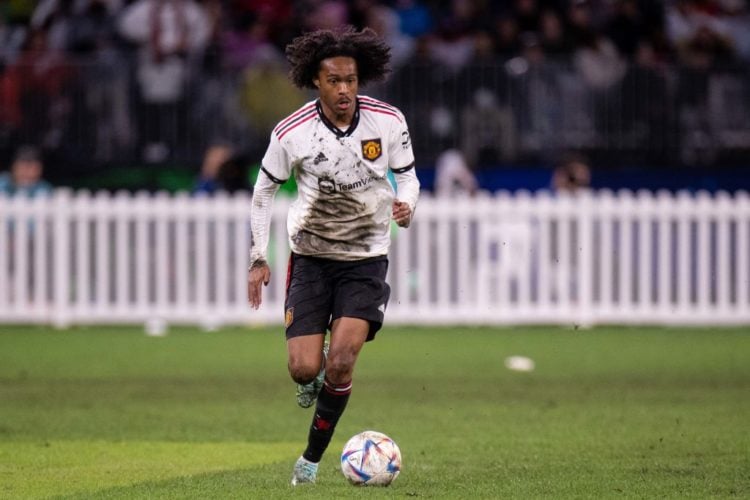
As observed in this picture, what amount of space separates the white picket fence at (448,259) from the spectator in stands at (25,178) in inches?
22.2

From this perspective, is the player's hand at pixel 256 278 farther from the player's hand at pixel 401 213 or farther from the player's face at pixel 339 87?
the player's face at pixel 339 87

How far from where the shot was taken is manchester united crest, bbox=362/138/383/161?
8.18m

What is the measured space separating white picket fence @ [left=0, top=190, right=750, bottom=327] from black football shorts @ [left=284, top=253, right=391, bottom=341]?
9708 millimetres

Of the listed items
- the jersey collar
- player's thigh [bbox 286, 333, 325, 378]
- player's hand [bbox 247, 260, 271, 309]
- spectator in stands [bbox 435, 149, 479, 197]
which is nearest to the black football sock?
player's thigh [bbox 286, 333, 325, 378]

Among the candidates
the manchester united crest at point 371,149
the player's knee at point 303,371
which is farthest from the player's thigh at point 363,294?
the manchester united crest at point 371,149

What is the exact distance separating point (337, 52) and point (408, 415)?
3644 millimetres

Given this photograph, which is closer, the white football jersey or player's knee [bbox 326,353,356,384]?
player's knee [bbox 326,353,356,384]

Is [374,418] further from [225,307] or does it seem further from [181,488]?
[225,307]

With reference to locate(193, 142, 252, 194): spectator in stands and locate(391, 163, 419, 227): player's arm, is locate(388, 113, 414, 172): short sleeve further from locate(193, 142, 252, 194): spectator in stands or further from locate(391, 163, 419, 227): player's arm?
locate(193, 142, 252, 194): spectator in stands

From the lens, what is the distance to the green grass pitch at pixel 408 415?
8094mm

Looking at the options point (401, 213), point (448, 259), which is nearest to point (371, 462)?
point (401, 213)

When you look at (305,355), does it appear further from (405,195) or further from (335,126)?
(335,126)

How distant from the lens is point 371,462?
7840mm

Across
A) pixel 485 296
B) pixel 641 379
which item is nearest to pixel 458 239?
pixel 485 296
